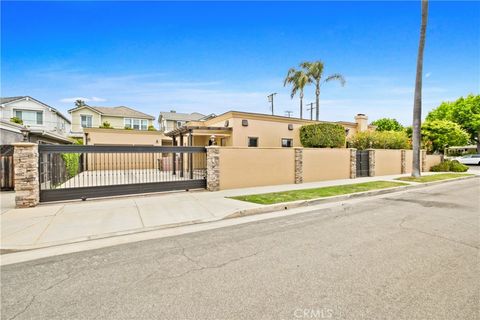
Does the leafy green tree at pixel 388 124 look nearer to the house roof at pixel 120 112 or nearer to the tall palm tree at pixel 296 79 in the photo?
the tall palm tree at pixel 296 79

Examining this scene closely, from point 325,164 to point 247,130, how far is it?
20.8 ft

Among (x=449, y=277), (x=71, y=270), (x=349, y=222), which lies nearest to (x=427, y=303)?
(x=449, y=277)

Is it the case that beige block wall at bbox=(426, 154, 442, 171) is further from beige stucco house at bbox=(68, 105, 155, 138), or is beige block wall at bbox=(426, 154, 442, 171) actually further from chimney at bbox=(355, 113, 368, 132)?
beige stucco house at bbox=(68, 105, 155, 138)

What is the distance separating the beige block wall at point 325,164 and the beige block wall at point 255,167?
125cm

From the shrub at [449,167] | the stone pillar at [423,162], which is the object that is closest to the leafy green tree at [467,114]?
the shrub at [449,167]

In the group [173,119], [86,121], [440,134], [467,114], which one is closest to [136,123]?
[173,119]

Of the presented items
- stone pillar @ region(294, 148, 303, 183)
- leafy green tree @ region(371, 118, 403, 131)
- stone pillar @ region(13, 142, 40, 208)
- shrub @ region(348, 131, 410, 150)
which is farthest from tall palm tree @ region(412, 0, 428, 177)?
leafy green tree @ region(371, 118, 403, 131)

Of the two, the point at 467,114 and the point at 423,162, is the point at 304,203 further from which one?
the point at 467,114

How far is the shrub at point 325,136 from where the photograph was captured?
744 inches

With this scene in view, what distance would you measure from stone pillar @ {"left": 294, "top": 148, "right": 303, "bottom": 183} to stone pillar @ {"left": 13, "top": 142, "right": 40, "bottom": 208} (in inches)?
462

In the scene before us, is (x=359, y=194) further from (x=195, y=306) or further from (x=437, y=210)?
(x=195, y=306)

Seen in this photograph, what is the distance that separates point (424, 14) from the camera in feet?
54.9

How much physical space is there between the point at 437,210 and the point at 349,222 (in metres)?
3.64

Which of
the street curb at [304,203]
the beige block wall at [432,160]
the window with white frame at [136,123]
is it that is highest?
the window with white frame at [136,123]
